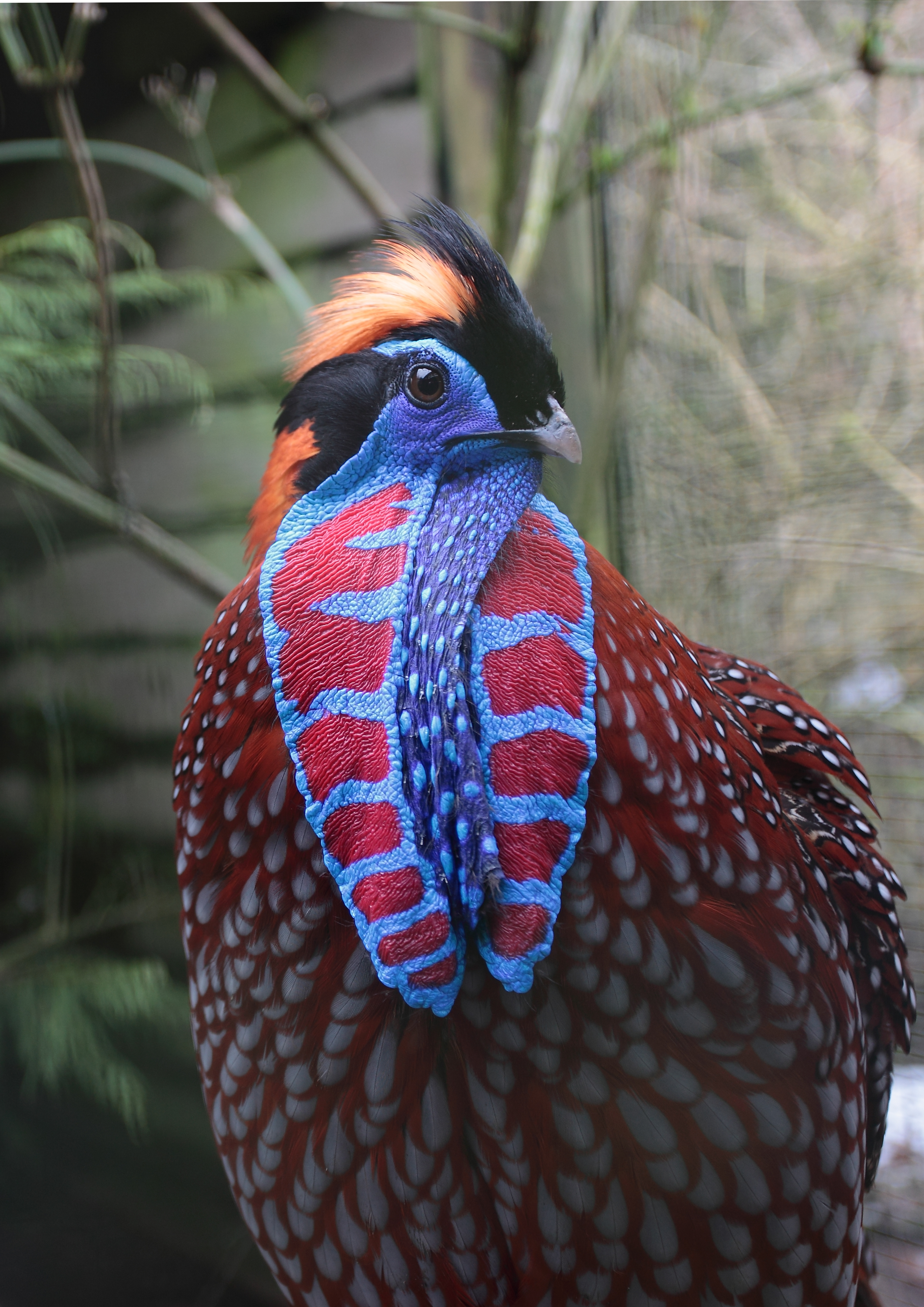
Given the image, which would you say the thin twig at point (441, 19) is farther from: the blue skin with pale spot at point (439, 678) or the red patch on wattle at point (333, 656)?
the red patch on wattle at point (333, 656)

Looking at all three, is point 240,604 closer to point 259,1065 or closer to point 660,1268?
point 259,1065

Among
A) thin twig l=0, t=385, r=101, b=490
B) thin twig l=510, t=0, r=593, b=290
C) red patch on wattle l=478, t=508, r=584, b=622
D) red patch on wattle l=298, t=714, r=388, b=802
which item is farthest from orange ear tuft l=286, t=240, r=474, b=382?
thin twig l=0, t=385, r=101, b=490

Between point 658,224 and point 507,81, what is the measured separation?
25 cm

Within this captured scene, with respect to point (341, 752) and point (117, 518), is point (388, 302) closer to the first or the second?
point (341, 752)

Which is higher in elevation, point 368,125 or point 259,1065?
point 368,125

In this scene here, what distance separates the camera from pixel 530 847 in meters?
0.49

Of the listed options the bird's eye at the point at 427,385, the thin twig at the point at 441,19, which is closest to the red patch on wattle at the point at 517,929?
the bird's eye at the point at 427,385

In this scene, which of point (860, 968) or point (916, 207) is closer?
point (860, 968)

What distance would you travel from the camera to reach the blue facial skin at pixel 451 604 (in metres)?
0.49

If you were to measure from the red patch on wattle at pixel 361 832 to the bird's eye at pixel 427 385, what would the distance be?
0.25 m

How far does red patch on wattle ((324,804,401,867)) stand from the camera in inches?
19.3

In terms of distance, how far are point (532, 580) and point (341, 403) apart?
0.17m

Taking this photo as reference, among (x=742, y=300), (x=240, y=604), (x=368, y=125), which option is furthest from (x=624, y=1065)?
(x=368, y=125)

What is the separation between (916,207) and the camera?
2.62 feet
